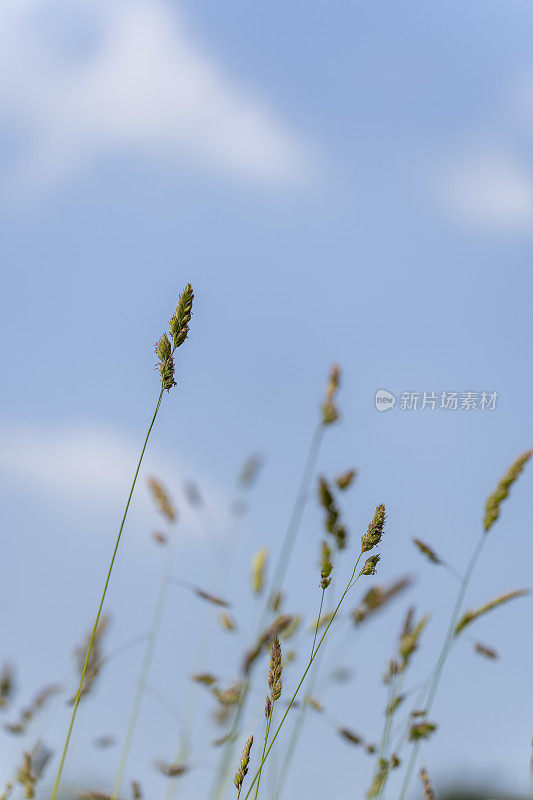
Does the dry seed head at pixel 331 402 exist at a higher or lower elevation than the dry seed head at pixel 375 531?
higher

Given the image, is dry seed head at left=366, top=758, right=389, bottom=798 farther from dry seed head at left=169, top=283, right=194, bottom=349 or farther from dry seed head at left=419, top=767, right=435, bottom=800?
dry seed head at left=169, top=283, right=194, bottom=349

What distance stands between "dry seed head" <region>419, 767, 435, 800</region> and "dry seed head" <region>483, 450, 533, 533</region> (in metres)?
0.66

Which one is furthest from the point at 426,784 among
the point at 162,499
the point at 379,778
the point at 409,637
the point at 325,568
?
the point at 162,499

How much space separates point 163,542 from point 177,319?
0.65 m

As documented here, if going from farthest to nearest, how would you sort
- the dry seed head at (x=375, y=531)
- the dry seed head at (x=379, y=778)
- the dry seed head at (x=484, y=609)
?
the dry seed head at (x=379, y=778) → the dry seed head at (x=375, y=531) → the dry seed head at (x=484, y=609)

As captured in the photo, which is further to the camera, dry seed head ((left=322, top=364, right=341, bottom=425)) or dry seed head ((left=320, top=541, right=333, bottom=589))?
dry seed head ((left=322, top=364, right=341, bottom=425))

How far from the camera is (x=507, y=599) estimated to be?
1.48 metres

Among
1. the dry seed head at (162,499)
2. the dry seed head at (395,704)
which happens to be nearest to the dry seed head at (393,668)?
the dry seed head at (395,704)

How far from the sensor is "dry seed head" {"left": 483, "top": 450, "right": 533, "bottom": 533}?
164 cm

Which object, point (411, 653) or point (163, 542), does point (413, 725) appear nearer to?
point (411, 653)

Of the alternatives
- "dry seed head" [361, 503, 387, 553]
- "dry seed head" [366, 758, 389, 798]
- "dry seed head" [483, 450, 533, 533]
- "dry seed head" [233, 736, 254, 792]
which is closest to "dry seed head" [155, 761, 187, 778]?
"dry seed head" [233, 736, 254, 792]

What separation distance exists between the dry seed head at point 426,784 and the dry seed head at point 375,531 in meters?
0.60

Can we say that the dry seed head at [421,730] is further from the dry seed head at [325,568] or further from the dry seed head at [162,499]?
the dry seed head at [162,499]

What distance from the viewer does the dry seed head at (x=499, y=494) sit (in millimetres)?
1637
